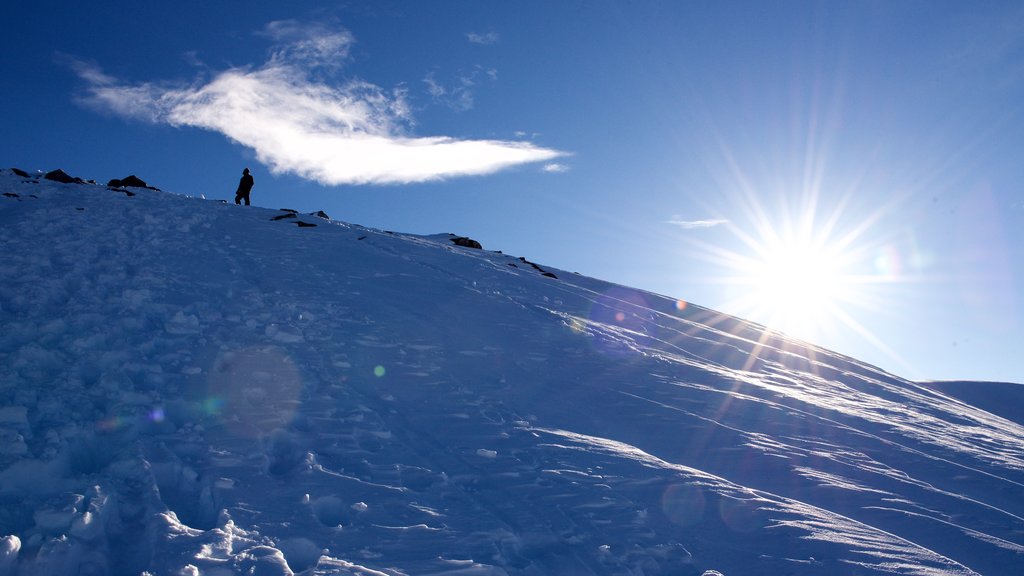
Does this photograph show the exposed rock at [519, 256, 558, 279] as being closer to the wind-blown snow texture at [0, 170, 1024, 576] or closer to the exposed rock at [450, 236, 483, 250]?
the exposed rock at [450, 236, 483, 250]

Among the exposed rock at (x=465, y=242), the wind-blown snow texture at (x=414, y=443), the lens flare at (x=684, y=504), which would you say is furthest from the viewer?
the exposed rock at (x=465, y=242)

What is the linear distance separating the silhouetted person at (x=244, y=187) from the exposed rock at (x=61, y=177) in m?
5.05

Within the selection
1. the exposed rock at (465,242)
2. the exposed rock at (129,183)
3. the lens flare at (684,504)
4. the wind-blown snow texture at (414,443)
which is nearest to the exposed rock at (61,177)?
the exposed rock at (129,183)

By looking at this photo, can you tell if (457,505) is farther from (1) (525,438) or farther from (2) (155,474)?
(2) (155,474)

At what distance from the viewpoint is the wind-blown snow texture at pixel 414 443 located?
4.86 m

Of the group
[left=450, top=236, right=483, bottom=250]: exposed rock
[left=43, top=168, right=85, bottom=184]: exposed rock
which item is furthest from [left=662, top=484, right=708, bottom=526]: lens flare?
[left=43, top=168, right=85, bottom=184]: exposed rock

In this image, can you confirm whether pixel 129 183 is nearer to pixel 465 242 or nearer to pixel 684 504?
pixel 465 242

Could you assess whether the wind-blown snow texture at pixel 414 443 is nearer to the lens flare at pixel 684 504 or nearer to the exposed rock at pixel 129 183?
the lens flare at pixel 684 504

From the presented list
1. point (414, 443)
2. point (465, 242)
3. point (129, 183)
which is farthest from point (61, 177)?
point (414, 443)

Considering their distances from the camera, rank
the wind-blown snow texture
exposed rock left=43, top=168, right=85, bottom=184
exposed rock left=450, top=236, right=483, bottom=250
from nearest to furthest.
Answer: the wind-blown snow texture, exposed rock left=43, top=168, right=85, bottom=184, exposed rock left=450, top=236, right=483, bottom=250

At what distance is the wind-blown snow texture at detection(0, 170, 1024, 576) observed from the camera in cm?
486

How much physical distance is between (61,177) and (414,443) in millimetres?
21750

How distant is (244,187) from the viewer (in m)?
24.7

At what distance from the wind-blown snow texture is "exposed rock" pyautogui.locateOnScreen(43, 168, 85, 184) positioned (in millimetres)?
9516
